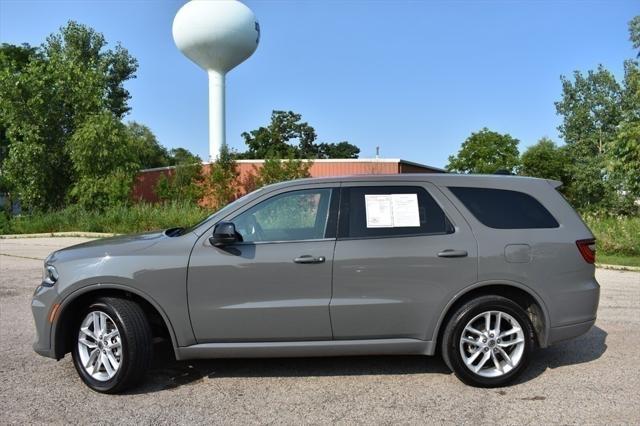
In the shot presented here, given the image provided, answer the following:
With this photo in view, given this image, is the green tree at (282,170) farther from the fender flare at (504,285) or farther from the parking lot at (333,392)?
the fender flare at (504,285)

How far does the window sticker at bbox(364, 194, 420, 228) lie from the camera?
15.4 ft

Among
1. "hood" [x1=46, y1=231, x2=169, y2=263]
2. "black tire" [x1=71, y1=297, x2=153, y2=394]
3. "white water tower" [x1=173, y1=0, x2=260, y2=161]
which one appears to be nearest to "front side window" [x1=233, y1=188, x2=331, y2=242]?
"hood" [x1=46, y1=231, x2=169, y2=263]

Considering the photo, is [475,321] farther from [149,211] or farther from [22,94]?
[22,94]

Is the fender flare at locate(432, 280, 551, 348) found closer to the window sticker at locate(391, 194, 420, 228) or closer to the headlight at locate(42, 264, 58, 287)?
the window sticker at locate(391, 194, 420, 228)

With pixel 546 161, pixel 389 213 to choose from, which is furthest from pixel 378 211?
pixel 546 161

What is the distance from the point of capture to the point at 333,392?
4547 millimetres

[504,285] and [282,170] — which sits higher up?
[282,170]

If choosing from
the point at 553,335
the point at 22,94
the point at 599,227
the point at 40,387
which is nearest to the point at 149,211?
the point at 22,94

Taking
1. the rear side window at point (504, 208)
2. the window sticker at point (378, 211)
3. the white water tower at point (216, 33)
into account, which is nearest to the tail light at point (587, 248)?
the rear side window at point (504, 208)

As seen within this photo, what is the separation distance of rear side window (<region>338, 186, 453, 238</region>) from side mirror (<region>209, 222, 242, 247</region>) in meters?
0.89

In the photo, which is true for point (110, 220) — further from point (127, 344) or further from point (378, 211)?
point (378, 211)

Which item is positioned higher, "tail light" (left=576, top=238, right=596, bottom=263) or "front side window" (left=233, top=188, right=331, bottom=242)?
"front side window" (left=233, top=188, right=331, bottom=242)

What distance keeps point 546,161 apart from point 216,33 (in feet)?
113

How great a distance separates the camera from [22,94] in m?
26.0
